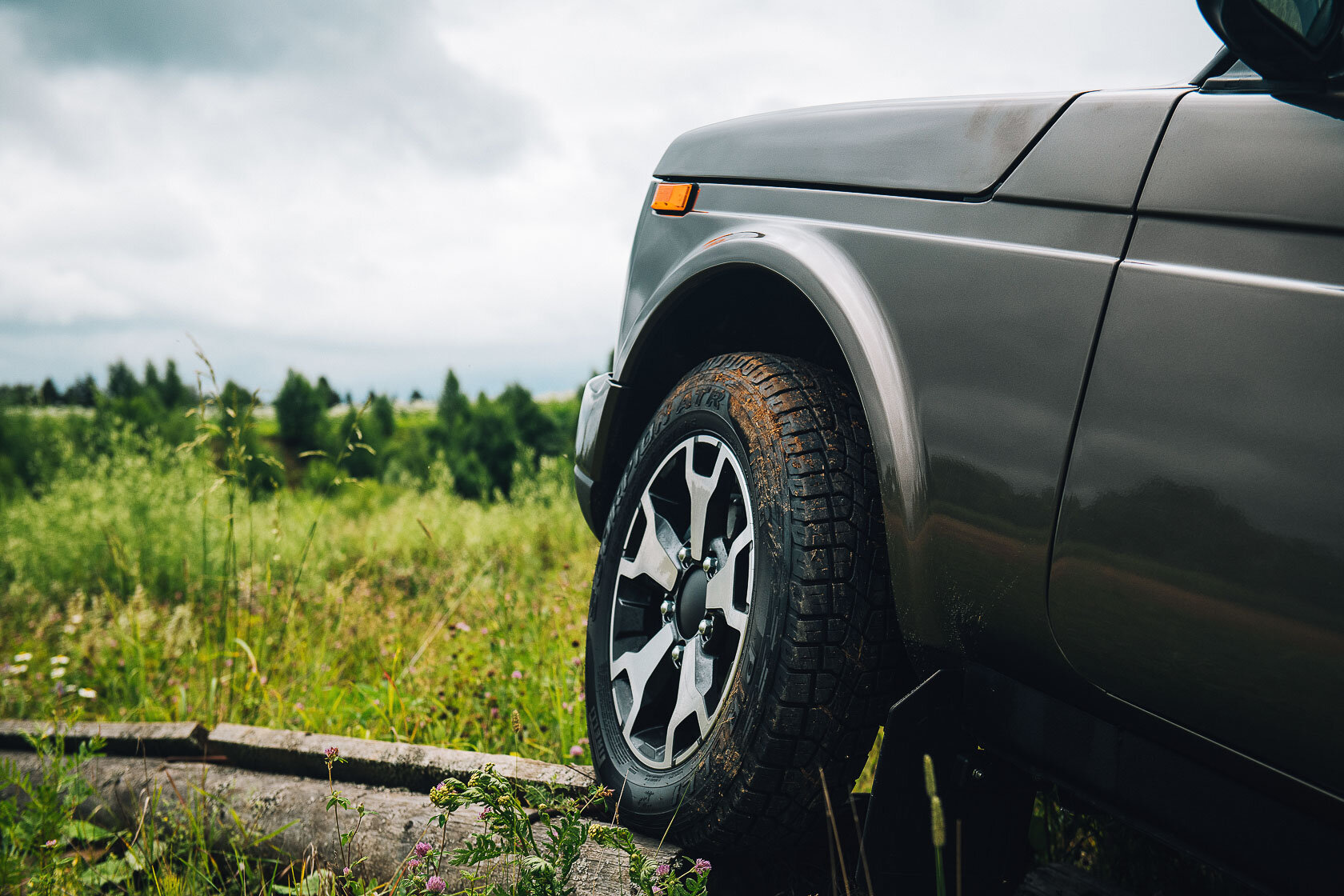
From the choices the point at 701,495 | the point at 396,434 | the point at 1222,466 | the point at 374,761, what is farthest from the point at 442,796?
the point at 396,434

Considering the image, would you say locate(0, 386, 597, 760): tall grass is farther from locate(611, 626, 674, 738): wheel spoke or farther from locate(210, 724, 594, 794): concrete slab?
locate(611, 626, 674, 738): wheel spoke

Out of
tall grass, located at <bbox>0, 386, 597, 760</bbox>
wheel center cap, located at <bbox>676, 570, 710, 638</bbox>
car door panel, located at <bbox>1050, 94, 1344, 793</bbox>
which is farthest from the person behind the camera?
tall grass, located at <bbox>0, 386, 597, 760</bbox>

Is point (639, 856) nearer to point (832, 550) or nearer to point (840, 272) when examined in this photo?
point (832, 550)

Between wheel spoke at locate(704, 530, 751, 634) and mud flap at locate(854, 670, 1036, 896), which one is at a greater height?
wheel spoke at locate(704, 530, 751, 634)

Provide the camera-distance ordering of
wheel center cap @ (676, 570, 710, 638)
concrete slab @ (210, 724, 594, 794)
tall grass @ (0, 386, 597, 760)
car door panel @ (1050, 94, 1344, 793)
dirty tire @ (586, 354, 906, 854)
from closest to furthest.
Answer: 1. car door panel @ (1050, 94, 1344, 793)
2. dirty tire @ (586, 354, 906, 854)
3. wheel center cap @ (676, 570, 710, 638)
4. concrete slab @ (210, 724, 594, 794)
5. tall grass @ (0, 386, 597, 760)

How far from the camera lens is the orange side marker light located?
206 centimetres

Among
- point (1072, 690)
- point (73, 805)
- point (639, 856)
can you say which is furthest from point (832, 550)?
point (73, 805)

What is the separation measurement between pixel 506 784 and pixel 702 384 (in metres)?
0.90

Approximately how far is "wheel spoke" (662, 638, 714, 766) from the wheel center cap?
0.04 m

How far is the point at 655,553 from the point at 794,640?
1.68 feet

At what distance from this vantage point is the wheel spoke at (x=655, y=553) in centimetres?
180

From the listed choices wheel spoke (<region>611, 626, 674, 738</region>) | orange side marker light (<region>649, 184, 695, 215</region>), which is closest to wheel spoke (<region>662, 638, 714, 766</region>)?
wheel spoke (<region>611, 626, 674, 738</region>)

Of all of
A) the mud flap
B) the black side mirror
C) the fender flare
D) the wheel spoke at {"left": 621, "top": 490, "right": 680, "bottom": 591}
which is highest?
the black side mirror

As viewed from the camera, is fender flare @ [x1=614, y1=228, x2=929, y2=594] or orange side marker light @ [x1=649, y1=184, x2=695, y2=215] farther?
orange side marker light @ [x1=649, y1=184, x2=695, y2=215]
